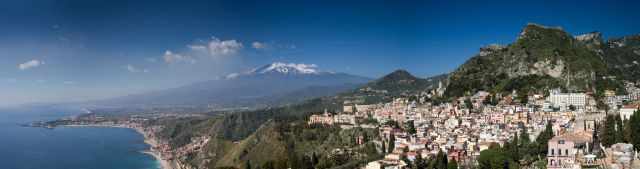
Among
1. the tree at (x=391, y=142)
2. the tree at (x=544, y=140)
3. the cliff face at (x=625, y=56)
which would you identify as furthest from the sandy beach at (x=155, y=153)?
the cliff face at (x=625, y=56)

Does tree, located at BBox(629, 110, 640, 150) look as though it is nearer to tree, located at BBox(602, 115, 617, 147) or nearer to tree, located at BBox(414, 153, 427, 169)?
tree, located at BBox(602, 115, 617, 147)

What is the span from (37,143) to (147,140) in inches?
611

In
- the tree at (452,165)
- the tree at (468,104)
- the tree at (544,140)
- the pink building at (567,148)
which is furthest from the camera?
the tree at (468,104)

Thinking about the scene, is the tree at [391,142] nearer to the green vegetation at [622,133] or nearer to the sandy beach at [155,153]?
the green vegetation at [622,133]

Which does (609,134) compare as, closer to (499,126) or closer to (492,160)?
(492,160)

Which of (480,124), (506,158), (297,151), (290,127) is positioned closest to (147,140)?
(290,127)

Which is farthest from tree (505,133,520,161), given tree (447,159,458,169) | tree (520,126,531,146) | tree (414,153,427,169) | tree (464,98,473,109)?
tree (464,98,473,109)

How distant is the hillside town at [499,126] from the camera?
67.5 ft

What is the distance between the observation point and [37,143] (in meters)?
80.4

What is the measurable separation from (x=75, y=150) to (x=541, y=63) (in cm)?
5563

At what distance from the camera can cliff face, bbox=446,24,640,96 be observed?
4253 centimetres

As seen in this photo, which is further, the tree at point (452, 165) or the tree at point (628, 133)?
the tree at point (452, 165)

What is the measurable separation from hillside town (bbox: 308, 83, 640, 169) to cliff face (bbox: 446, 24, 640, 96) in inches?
97.0

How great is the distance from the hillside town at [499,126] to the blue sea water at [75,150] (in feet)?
85.9
